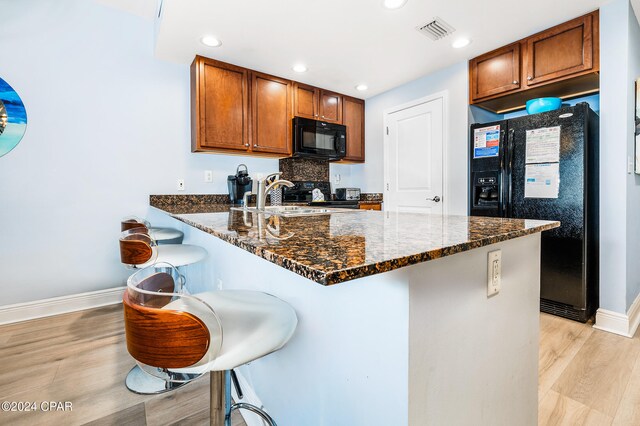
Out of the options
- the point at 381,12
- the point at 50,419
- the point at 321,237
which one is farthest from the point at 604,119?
the point at 50,419

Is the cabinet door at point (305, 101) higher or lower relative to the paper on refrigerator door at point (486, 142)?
higher

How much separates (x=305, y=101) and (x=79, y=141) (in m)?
2.20

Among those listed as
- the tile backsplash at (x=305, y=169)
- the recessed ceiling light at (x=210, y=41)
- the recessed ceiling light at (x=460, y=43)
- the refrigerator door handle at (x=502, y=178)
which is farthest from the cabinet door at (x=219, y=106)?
the refrigerator door handle at (x=502, y=178)

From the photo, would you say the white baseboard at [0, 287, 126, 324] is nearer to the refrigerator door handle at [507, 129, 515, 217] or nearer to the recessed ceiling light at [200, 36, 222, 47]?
the recessed ceiling light at [200, 36, 222, 47]

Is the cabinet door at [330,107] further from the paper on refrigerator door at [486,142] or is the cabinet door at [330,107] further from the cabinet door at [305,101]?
the paper on refrigerator door at [486,142]

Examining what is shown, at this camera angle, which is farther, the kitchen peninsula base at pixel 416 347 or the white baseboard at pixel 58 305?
the white baseboard at pixel 58 305

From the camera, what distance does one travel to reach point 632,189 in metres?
2.24

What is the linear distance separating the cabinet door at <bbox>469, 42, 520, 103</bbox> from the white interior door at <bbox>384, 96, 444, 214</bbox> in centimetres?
38

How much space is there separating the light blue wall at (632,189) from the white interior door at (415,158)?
4.47 ft

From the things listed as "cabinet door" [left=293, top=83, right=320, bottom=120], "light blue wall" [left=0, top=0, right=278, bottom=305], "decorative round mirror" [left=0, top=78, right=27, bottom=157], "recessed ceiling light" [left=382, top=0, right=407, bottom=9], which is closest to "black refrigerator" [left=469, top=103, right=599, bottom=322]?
"recessed ceiling light" [left=382, top=0, right=407, bottom=9]

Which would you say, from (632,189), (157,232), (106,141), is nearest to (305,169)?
(157,232)

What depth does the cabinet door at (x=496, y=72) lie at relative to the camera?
8.59 feet

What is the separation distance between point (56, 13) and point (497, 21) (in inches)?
137

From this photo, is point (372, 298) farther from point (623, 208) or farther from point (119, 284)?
point (119, 284)
